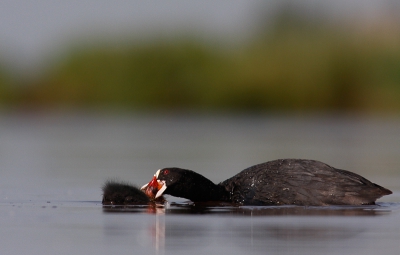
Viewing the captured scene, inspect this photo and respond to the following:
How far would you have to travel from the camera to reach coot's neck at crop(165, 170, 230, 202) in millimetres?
11109

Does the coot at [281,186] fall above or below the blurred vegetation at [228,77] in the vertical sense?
below

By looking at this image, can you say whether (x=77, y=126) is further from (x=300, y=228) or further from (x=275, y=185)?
(x=300, y=228)

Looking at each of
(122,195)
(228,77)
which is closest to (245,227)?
(122,195)

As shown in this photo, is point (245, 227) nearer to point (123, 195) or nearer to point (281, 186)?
point (281, 186)

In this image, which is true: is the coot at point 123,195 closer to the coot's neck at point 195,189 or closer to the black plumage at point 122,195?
the black plumage at point 122,195

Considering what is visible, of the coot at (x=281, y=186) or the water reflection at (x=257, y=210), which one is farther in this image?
the coot at (x=281, y=186)

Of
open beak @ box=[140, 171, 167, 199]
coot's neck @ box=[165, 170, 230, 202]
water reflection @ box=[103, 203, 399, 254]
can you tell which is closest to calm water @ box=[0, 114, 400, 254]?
water reflection @ box=[103, 203, 399, 254]

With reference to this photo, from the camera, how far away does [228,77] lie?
36312 mm

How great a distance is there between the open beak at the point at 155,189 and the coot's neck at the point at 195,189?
0.07 metres

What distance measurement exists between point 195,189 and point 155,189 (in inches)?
17.8

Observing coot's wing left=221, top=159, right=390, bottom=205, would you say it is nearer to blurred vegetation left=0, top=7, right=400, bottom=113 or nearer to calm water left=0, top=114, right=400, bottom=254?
calm water left=0, top=114, right=400, bottom=254

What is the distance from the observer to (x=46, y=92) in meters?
37.6

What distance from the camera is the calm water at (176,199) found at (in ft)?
25.7

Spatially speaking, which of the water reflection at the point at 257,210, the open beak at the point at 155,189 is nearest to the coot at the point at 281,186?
the open beak at the point at 155,189
